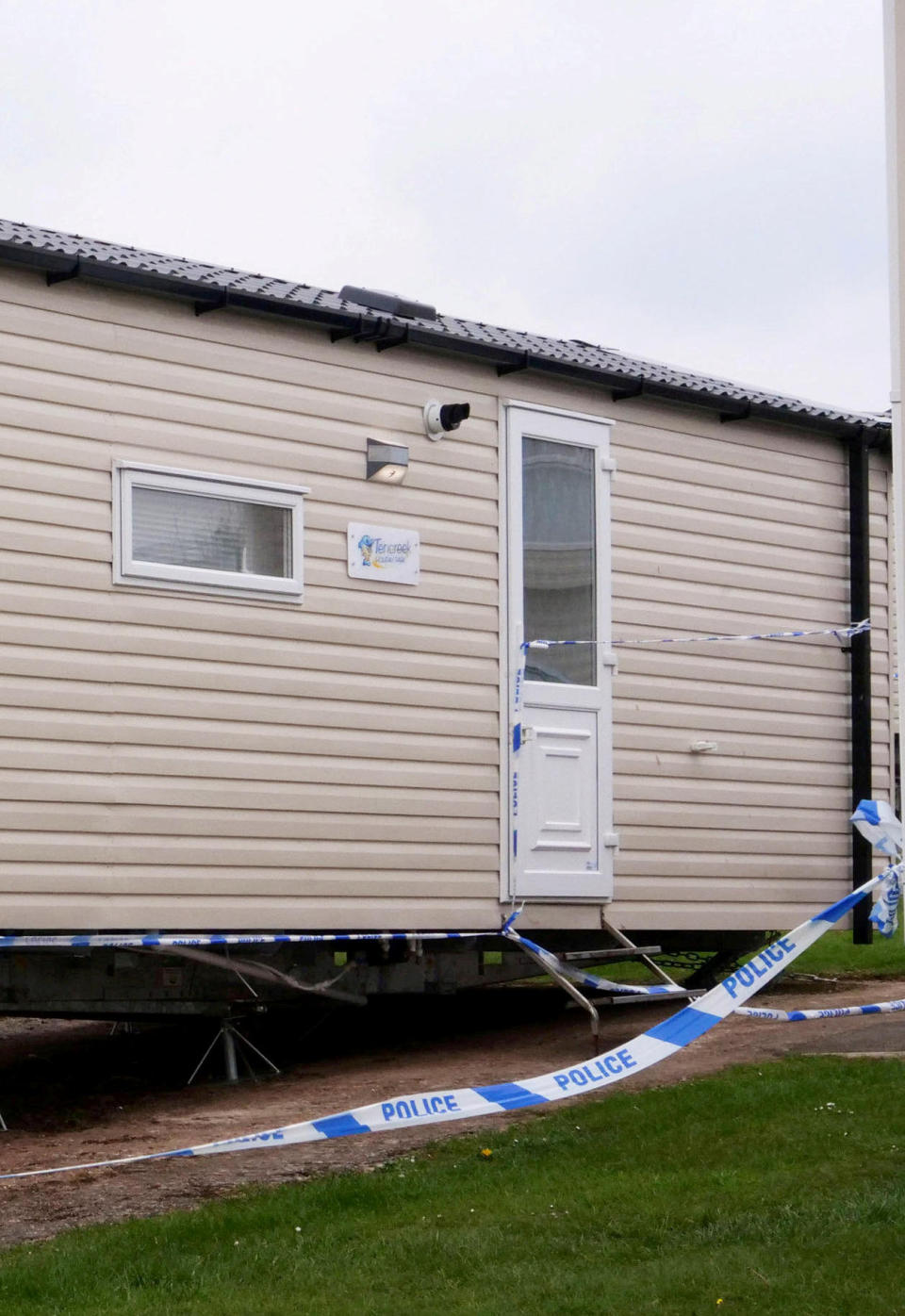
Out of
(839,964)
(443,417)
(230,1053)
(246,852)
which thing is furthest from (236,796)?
(839,964)

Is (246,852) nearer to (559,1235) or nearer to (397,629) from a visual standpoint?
(397,629)

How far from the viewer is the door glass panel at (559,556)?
29.6 ft

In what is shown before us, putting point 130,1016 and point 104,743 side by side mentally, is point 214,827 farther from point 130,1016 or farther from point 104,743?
point 130,1016

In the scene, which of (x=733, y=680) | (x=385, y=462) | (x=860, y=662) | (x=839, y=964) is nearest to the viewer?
(x=385, y=462)

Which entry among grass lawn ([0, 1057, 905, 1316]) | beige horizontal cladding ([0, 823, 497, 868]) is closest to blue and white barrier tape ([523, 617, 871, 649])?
beige horizontal cladding ([0, 823, 497, 868])

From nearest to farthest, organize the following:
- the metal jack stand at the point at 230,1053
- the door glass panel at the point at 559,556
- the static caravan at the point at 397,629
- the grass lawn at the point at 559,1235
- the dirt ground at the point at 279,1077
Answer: the grass lawn at the point at 559,1235
the dirt ground at the point at 279,1077
the static caravan at the point at 397,629
the metal jack stand at the point at 230,1053
the door glass panel at the point at 559,556

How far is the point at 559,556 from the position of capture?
29.9 ft

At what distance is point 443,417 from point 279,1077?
3.49 meters

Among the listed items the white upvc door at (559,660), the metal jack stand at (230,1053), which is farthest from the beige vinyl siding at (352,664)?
the metal jack stand at (230,1053)

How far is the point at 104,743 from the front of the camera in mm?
7512

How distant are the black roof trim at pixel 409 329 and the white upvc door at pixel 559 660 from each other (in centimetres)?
31

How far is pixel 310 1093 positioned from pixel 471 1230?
114 inches

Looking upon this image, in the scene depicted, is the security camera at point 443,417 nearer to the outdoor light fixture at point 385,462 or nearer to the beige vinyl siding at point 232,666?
the beige vinyl siding at point 232,666

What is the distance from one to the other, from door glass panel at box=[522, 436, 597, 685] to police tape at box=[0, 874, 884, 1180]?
9.06 ft
